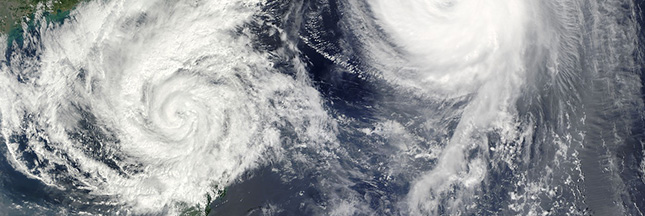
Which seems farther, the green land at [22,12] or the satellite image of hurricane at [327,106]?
the green land at [22,12]

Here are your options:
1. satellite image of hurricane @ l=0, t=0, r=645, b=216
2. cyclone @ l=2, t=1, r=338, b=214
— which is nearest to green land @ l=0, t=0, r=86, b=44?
satellite image of hurricane @ l=0, t=0, r=645, b=216

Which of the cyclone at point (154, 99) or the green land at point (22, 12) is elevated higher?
the green land at point (22, 12)

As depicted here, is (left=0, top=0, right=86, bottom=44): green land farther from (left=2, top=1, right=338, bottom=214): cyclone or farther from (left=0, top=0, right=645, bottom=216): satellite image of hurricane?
(left=2, top=1, right=338, bottom=214): cyclone

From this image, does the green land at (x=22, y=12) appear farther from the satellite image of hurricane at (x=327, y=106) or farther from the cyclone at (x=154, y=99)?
the cyclone at (x=154, y=99)

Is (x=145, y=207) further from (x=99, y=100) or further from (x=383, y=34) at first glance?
(x=383, y=34)

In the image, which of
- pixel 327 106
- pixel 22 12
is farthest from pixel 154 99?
pixel 327 106

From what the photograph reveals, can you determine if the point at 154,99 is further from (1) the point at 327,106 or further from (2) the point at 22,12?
(1) the point at 327,106

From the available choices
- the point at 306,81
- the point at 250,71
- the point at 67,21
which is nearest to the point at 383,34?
the point at 306,81

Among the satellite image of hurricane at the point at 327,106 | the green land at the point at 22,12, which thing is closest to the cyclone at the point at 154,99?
the satellite image of hurricane at the point at 327,106

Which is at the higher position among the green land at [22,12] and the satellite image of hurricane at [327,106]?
the green land at [22,12]
